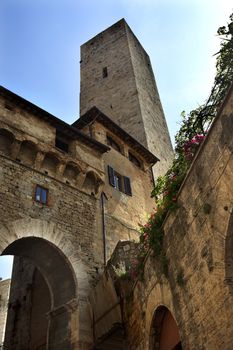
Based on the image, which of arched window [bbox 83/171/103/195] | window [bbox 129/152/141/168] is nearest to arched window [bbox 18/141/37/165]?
arched window [bbox 83/171/103/195]

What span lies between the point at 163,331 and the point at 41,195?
5239 mm

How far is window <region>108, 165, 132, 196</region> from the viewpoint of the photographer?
14.0 metres

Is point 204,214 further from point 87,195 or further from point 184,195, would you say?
point 87,195

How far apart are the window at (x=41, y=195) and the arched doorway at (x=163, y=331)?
4824 millimetres

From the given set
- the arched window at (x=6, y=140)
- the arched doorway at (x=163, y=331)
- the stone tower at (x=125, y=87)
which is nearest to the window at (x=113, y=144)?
the stone tower at (x=125, y=87)

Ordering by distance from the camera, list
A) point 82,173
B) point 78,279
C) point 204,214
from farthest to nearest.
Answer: point 82,173
point 78,279
point 204,214

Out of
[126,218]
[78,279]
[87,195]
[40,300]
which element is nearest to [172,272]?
[78,279]

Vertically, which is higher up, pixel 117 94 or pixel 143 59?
pixel 143 59

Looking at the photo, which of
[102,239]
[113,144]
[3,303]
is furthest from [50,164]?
[3,303]

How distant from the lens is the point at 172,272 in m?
6.73

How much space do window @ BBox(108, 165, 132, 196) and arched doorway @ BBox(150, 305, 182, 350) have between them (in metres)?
6.87

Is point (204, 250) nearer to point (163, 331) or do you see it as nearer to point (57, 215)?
point (163, 331)

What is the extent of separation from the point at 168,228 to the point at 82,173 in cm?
551

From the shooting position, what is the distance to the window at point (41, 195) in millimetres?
10500
